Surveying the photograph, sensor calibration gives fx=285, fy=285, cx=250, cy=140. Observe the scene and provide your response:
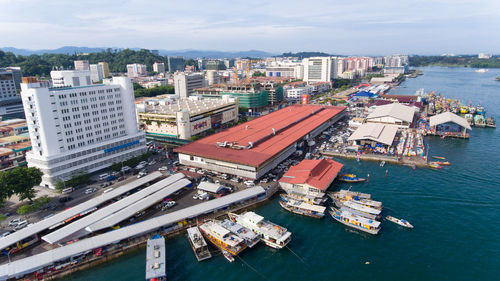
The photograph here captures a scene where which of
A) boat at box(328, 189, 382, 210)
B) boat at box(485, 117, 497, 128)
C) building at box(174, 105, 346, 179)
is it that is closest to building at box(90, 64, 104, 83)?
building at box(174, 105, 346, 179)

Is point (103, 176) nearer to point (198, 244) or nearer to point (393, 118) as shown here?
point (198, 244)

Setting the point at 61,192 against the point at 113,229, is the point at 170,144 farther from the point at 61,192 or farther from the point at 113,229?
the point at 113,229

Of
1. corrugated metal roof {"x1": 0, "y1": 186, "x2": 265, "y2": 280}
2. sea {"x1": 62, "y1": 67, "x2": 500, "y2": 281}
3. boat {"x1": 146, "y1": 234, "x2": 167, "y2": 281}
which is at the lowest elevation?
sea {"x1": 62, "y1": 67, "x2": 500, "y2": 281}

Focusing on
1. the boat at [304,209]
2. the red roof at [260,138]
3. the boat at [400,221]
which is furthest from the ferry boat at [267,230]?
the boat at [400,221]

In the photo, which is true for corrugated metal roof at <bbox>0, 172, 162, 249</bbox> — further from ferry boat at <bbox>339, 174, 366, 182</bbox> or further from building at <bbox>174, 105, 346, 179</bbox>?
ferry boat at <bbox>339, 174, 366, 182</bbox>

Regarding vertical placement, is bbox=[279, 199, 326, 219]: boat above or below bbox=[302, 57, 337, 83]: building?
below

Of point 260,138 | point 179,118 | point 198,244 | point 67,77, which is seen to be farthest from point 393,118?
point 67,77
